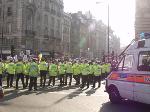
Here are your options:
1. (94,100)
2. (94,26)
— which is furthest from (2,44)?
(94,26)

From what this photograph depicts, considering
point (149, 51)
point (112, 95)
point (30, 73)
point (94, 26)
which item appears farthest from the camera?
point (94, 26)

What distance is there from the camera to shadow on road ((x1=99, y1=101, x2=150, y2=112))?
41.2 ft

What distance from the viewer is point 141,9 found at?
40625 millimetres

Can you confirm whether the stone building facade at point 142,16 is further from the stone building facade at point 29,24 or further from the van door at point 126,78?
the stone building facade at point 29,24

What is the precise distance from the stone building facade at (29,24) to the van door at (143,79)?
56152 mm

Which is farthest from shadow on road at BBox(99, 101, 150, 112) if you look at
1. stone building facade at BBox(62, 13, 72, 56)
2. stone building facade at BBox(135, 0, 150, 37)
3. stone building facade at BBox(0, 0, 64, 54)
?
stone building facade at BBox(62, 13, 72, 56)

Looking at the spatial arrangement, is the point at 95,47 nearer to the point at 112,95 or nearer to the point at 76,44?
the point at 76,44

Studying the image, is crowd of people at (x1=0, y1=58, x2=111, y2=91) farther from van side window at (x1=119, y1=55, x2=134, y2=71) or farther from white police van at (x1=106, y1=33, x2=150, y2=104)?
van side window at (x1=119, y1=55, x2=134, y2=71)

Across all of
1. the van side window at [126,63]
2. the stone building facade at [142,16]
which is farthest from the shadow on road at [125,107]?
the stone building facade at [142,16]

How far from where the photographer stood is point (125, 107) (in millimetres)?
13250

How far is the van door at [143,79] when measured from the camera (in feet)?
39.2

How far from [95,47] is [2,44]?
228 ft

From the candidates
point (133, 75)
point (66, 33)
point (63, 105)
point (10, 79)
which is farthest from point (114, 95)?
point (66, 33)

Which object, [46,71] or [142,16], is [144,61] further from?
[142,16]
